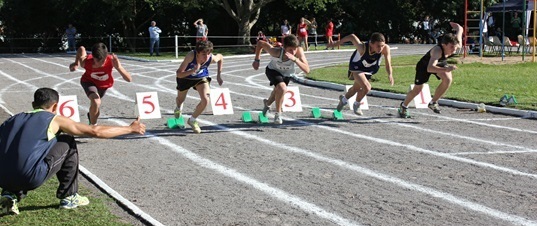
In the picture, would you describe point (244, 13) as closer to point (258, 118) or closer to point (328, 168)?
point (258, 118)

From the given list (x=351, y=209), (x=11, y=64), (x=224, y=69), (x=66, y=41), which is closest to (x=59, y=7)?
(x=66, y=41)

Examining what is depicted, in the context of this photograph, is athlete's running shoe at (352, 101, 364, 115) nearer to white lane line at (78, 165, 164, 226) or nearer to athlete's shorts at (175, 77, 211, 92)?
athlete's shorts at (175, 77, 211, 92)

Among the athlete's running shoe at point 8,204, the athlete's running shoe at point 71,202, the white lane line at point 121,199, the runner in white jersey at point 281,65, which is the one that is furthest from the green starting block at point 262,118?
the athlete's running shoe at point 8,204

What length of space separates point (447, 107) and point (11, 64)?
2364 cm

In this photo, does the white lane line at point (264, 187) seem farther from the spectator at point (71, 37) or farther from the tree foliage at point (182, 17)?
the tree foliage at point (182, 17)

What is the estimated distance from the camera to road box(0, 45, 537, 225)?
23.4ft

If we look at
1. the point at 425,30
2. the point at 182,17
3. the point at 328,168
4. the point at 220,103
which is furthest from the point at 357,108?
the point at 182,17

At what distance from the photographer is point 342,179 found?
8.66 meters

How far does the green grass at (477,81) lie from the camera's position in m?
17.7

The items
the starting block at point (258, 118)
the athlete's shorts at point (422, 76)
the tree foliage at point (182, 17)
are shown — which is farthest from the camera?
the tree foliage at point (182, 17)

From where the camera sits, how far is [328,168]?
932 centimetres

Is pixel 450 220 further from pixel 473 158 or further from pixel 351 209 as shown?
pixel 473 158

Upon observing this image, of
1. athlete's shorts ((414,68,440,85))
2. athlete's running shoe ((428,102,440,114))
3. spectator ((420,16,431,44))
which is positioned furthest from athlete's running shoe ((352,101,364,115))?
spectator ((420,16,431,44))

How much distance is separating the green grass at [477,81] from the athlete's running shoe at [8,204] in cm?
1142
